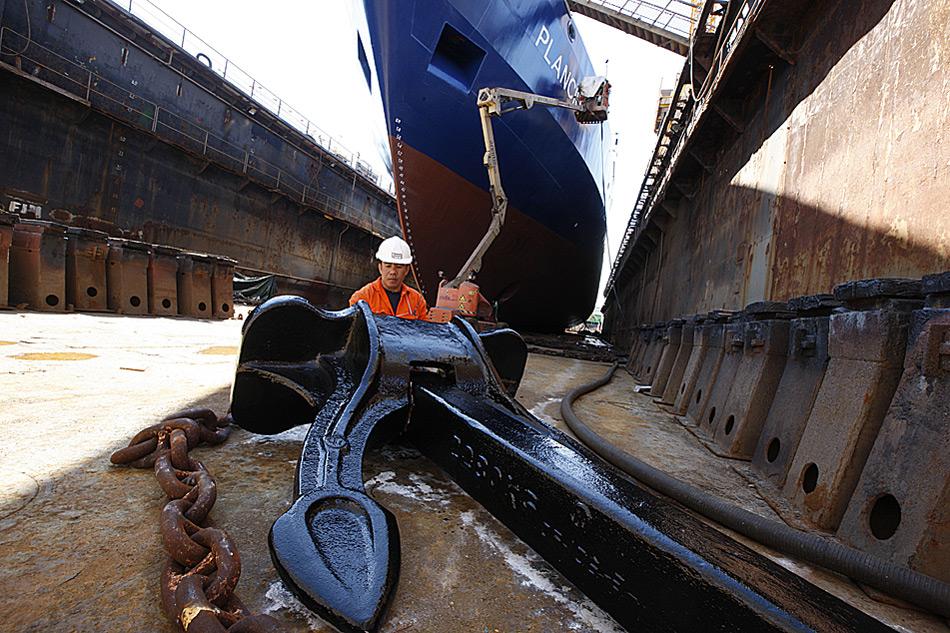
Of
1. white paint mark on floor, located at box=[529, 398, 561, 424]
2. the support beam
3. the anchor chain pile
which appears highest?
the support beam

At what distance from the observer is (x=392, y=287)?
3.55 m

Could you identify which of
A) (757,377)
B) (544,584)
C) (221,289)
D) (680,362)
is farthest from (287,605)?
(221,289)

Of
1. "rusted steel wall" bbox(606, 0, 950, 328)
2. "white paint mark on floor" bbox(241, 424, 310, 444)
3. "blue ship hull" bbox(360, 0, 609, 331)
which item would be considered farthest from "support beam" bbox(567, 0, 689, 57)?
"white paint mark on floor" bbox(241, 424, 310, 444)

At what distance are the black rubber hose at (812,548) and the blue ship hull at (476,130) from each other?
757cm

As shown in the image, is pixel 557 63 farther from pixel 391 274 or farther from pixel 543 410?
pixel 543 410

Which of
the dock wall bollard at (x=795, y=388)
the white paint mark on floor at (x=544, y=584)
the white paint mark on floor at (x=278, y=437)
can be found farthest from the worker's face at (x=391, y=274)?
the dock wall bollard at (x=795, y=388)

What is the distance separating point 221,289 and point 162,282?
3.91 ft

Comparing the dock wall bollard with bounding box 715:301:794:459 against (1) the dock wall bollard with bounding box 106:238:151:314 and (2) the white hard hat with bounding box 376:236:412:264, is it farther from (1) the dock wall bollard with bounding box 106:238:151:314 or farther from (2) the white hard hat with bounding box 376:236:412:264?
(1) the dock wall bollard with bounding box 106:238:151:314

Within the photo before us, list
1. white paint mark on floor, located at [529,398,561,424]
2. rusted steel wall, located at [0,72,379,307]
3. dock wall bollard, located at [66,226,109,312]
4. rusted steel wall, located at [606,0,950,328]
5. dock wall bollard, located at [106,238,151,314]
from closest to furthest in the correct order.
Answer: rusted steel wall, located at [606,0,950,328] → white paint mark on floor, located at [529,398,561,424] → dock wall bollard, located at [66,226,109,312] → dock wall bollard, located at [106,238,151,314] → rusted steel wall, located at [0,72,379,307]

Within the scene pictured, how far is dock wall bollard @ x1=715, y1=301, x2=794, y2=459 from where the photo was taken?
2.47 metres

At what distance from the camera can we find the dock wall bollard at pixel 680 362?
13.7ft

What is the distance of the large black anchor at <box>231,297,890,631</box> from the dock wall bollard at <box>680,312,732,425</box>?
2000mm

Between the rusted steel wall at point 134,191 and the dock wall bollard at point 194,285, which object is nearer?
the dock wall bollard at point 194,285

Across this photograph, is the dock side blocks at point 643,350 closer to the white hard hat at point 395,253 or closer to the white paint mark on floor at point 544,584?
the white hard hat at point 395,253
